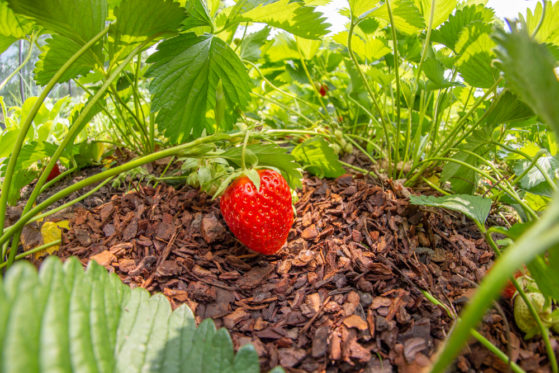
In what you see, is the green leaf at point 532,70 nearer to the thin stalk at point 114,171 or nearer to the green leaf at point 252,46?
the thin stalk at point 114,171

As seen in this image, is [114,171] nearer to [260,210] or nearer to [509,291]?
[260,210]

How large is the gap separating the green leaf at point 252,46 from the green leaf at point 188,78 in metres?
0.31

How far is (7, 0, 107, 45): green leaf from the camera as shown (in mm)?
519

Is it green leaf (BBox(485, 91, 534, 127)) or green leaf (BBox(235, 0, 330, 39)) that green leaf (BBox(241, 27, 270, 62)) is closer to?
green leaf (BBox(235, 0, 330, 39))

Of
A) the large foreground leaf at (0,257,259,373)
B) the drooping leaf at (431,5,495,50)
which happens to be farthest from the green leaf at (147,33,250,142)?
the drooping leaf at (431,5,495,50)

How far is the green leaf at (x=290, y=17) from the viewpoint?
625mm

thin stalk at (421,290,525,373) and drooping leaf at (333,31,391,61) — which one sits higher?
drooping leaf at (333,31,391,61)

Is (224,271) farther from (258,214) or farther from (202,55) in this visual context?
(202,55)

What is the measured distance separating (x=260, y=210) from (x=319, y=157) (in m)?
0.36

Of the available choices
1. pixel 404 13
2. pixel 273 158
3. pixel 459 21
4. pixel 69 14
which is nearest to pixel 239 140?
pixel 273 158

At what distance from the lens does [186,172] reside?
0.93m

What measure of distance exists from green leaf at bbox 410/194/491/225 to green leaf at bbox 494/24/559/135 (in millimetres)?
269

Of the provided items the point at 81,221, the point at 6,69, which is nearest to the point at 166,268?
the point at 81,221

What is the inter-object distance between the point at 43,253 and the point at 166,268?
33cm
